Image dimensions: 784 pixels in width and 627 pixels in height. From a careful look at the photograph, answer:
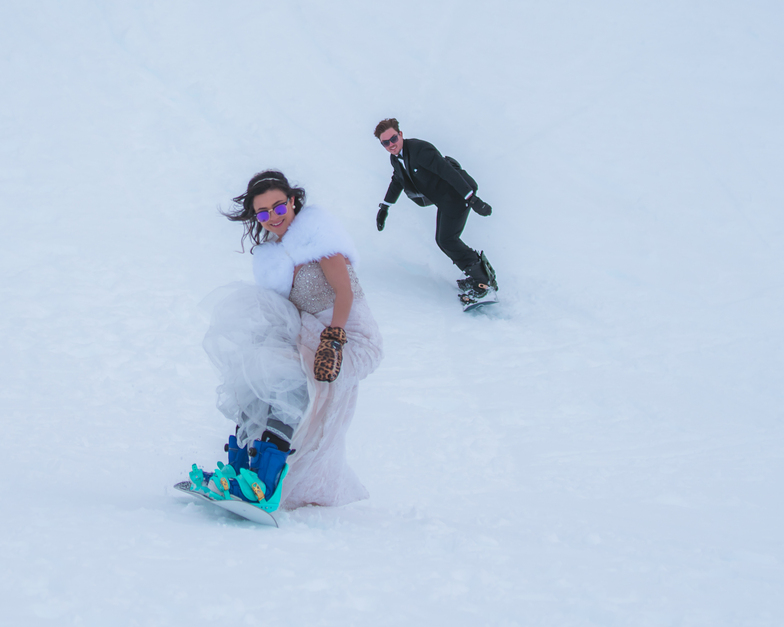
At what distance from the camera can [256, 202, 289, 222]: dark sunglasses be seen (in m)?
2.05

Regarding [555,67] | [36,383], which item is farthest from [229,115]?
[36,383]

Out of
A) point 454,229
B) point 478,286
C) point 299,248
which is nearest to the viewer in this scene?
point 299,248

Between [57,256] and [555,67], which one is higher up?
[555,67]

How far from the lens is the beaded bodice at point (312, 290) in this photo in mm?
2137

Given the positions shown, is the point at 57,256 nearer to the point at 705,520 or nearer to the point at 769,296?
the point at 705,520

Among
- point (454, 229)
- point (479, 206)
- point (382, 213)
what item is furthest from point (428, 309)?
point (479, 206)

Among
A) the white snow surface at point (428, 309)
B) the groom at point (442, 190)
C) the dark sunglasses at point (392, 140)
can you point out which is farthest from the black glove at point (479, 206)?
the white snow surface at point (428, 309)

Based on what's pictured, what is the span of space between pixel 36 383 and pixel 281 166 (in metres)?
3.66

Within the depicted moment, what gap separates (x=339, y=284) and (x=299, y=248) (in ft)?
0.67

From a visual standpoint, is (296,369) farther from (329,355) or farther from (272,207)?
(272,207)

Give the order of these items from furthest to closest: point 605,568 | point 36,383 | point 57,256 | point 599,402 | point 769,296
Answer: point 769,296, point 57,256, point 599,402, point 36,383, point 605,568

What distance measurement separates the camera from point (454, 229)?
4508 millimetres

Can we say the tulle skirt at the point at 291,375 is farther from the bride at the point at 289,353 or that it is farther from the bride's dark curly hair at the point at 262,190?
the bride's dark curly hair at the point at 262,190

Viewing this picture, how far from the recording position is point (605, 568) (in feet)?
5.86
